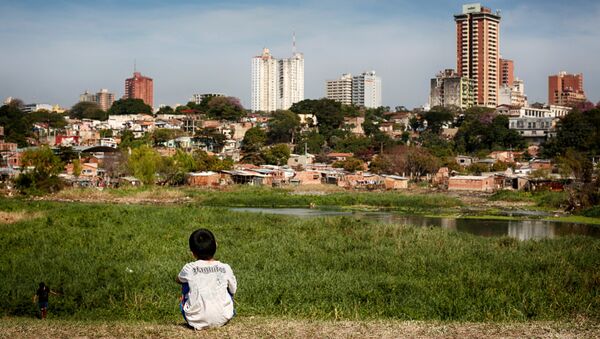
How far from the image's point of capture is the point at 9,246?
50.7 feet

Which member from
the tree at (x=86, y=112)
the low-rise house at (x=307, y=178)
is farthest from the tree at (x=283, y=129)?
the tree at (x=86, y=112)

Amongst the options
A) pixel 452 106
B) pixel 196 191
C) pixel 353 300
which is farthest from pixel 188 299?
pixel 452 106

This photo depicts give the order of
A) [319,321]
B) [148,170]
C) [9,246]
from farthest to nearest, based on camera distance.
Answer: [148,170] < [9,246] < [319,321]

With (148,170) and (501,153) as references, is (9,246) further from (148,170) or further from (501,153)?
(501,153)

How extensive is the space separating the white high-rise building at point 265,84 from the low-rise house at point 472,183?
75.8 metres

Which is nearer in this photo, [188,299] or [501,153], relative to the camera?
[188,299]

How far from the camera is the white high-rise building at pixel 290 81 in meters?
117

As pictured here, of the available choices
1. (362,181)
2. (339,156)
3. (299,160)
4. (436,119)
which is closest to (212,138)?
(299,160)

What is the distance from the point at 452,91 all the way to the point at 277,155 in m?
46.2

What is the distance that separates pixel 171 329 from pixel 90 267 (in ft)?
21.0

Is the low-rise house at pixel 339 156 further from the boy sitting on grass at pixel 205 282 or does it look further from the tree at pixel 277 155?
the boy sitting on grass at pixel 205 282

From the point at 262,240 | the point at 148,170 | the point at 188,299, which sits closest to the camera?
the point at 188,299

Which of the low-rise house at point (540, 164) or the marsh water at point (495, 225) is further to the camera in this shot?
the low-rise house at point (540, 164)

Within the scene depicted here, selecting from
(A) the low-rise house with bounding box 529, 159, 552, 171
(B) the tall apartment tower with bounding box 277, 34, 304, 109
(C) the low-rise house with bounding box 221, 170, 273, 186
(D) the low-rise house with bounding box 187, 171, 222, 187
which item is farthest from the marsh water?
(B) the tall apartment tower with bounding box 277, 34, 304, 109
